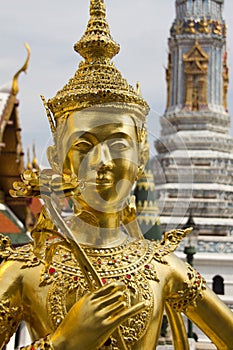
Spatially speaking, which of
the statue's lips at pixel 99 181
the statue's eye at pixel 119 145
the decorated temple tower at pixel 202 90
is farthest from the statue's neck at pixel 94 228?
the decorated temple tower at pixel 202 90

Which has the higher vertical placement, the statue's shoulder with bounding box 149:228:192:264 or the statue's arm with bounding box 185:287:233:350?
the statue's shoulder with bounding box 149:228:192:264

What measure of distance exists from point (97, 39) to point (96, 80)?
0.16 metres

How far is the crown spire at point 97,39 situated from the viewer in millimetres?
1980

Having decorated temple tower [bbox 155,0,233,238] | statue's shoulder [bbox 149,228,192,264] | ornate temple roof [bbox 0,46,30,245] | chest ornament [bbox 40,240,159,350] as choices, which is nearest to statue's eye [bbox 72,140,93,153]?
chest ornament [bbox 40,240,159,350]

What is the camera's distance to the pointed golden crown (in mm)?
1873

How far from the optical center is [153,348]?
6.08 ft

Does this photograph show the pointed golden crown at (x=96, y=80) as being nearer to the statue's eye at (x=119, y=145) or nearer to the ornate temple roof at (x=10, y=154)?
the statue's eye at (x=119, y=145)

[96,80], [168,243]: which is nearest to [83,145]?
[96,80]

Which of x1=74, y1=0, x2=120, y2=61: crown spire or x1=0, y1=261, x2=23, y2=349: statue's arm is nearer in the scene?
x1=0, y1=261, x2=23, y2=349: statue's arm

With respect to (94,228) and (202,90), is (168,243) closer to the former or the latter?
(94,228)

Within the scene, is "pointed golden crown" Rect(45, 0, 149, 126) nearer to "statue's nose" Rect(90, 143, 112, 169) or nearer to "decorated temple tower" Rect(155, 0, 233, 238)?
"statue's nose" Rect(90, 143, 112, 169)

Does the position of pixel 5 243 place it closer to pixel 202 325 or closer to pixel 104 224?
pixel 104 224

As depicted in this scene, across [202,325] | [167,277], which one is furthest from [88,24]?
[202,325]

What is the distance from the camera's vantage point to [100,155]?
71.6 inches
